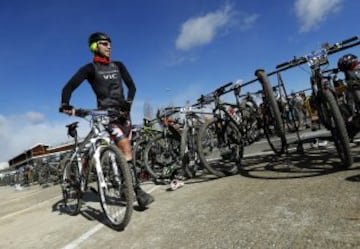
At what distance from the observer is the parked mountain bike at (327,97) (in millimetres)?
4092

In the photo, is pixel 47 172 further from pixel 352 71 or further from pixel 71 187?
pixel 352 71

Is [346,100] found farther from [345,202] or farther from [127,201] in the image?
[127,201]

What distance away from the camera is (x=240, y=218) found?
10.4ft

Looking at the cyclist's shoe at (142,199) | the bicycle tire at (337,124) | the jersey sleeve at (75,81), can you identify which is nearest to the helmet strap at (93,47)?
the jersey sleeve at (75,81)

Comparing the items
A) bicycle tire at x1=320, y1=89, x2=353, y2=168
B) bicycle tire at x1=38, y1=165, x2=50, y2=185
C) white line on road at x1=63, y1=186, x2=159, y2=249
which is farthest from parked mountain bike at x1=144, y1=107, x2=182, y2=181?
bicycle tire at x1=38, y1=165, x2=50, y2=185

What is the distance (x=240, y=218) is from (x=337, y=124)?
6.04 ft

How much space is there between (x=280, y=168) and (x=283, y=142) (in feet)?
2.60

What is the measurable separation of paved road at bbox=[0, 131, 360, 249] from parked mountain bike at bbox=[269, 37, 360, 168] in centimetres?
32

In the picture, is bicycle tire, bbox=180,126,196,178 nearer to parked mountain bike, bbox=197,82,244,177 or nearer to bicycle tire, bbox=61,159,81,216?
parked mountain bike, bbox=197,82,244,177

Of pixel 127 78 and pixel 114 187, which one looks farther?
pixel 127 78

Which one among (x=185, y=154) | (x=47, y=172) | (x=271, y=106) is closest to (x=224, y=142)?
(x=185, y=154)

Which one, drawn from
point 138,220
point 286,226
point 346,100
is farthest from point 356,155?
point 138,220

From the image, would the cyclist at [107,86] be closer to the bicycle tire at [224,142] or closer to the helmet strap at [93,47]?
the helmet strap at [93,47]

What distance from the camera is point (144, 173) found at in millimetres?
7453
